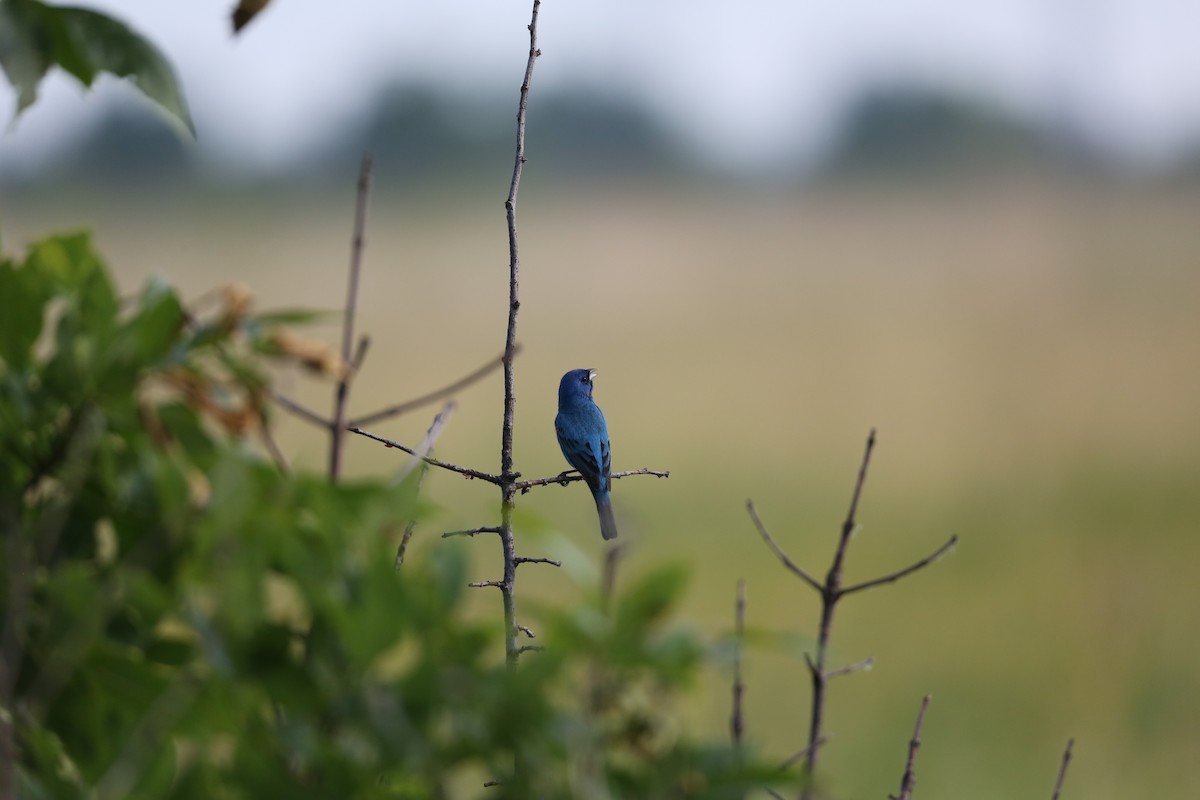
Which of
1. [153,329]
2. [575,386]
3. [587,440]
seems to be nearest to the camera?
[153,329]

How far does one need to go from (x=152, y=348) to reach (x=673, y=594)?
509 millimetres

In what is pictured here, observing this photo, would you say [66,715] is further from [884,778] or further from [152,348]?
[884,778]

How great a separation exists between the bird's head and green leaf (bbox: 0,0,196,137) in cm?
100

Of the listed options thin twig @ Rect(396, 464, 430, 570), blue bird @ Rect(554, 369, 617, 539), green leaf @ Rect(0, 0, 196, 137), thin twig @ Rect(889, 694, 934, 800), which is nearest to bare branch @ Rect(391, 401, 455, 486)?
thin twig @ Rect(396, 464, 430, 570)

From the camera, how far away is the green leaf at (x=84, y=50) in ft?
3.13

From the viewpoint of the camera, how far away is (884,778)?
5148mm

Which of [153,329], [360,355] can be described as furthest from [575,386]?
[153,329]

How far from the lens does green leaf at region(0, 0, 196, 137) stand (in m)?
0.95

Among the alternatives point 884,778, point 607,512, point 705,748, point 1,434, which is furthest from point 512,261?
point 884,778

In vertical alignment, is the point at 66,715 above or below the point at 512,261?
below

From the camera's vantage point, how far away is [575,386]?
2.00 m

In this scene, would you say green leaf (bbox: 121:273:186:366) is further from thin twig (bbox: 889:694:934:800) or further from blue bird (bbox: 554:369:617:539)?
blue bird (bbox: 554:369:617:539)

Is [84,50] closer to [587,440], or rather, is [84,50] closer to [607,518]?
[587,440]

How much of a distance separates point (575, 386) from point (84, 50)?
Result: 1.14 m
